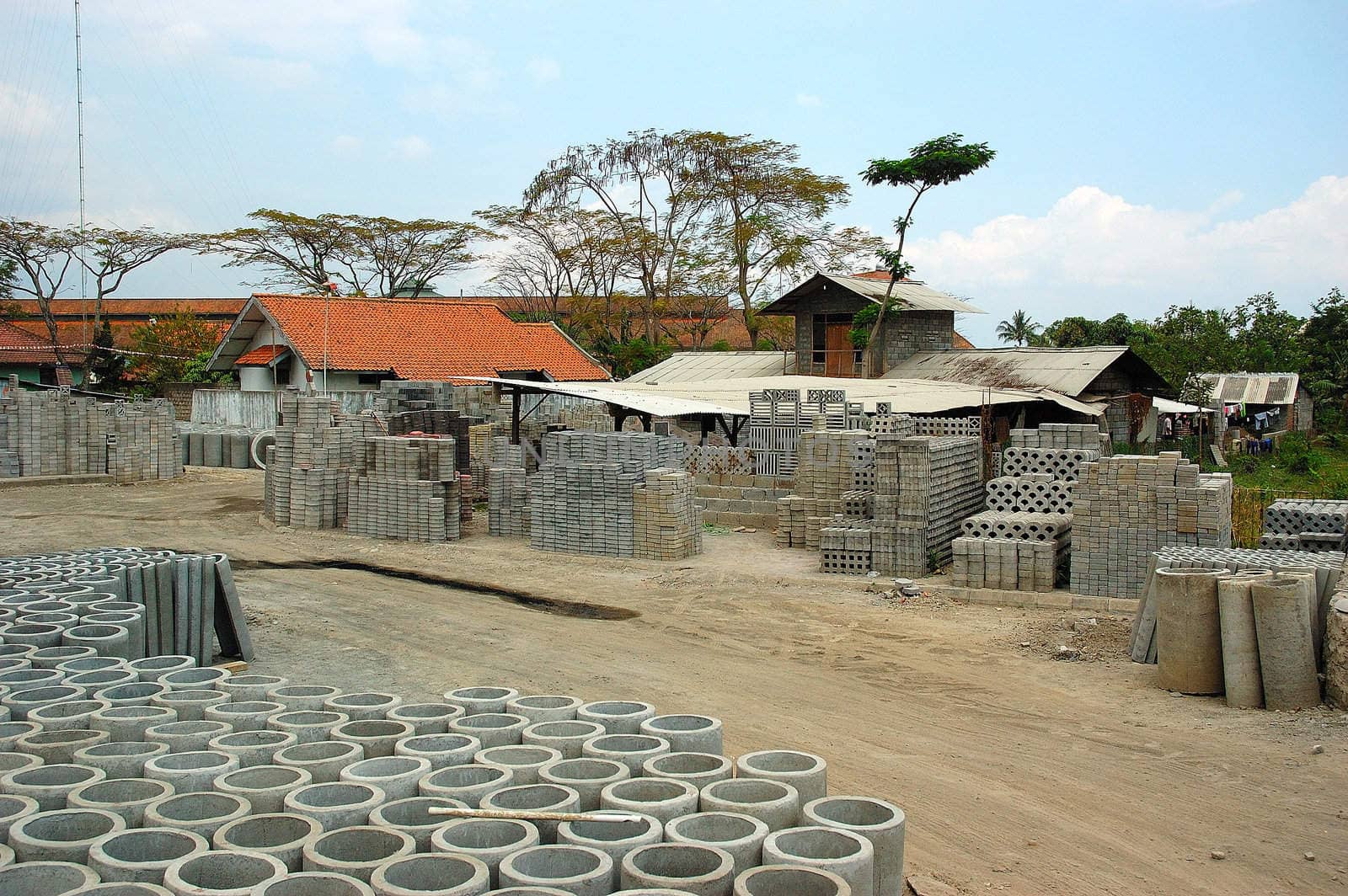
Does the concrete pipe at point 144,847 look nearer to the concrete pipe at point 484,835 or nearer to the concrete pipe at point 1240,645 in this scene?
the concrete pipe at point 484,835

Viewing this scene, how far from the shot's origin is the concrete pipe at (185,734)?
5.73 m

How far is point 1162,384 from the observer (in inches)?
1280

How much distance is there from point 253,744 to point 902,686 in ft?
20.7

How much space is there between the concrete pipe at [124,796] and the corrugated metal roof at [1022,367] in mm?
26791

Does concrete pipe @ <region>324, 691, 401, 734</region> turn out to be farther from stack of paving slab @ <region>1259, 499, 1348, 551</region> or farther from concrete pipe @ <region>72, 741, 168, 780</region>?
stack of paving slab @ <region>1259, 499, 1348, 551</region>

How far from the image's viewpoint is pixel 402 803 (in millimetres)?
4832

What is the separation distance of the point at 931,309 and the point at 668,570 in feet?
72.5

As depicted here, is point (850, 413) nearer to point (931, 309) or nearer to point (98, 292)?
point (931, 309)

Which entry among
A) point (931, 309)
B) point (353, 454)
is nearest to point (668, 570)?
point (353, 454)

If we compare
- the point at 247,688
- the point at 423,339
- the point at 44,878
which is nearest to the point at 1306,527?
the point at 247,688

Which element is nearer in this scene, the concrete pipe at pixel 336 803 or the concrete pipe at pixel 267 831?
the concrete pipe at pixel 267 831

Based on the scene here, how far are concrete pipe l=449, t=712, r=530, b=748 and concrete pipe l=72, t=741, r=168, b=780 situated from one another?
1.54 metres

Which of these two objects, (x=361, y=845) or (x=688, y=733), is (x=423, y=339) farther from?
(x=361, y=845)

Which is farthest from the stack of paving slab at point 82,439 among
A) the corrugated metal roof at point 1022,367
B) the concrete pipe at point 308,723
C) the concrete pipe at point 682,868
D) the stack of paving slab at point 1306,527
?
the concrete pipe at point 682,868
